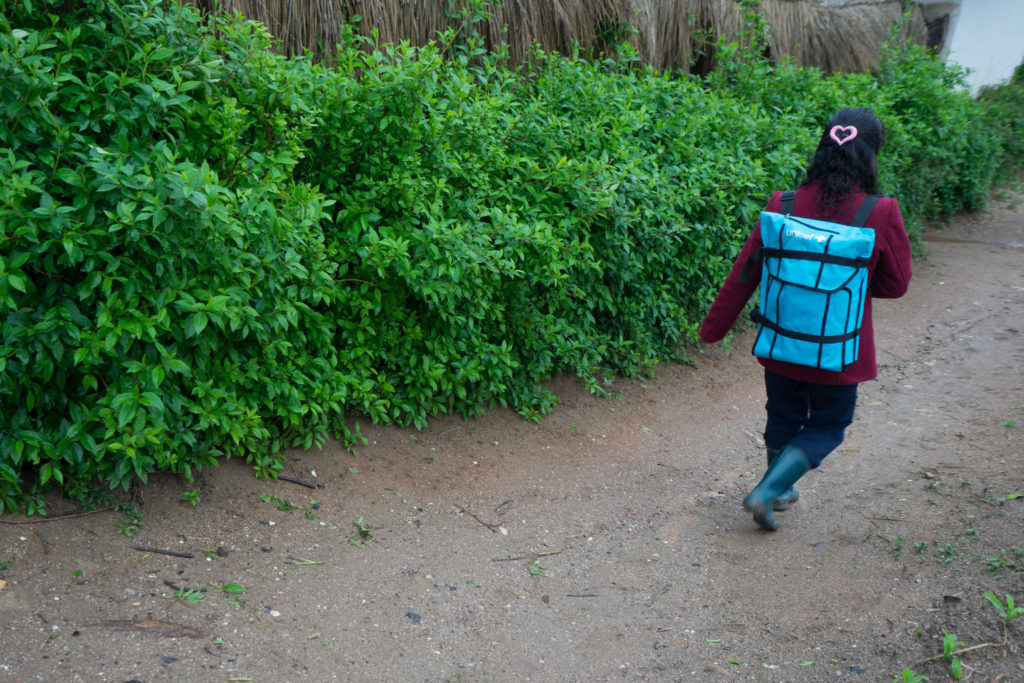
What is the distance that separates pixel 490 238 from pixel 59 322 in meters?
2.01

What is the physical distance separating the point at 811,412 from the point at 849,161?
1.12 m

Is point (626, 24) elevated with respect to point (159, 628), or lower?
elevated

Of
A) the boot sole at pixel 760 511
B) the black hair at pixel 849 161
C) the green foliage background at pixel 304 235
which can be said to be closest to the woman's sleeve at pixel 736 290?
the black hair at pixel 849 161

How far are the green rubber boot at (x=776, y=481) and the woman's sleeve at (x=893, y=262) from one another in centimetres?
80

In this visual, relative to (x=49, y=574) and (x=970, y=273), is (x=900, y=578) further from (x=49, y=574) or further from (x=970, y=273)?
(x=970, y=273)

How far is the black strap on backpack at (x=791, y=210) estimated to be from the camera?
10.7 feet

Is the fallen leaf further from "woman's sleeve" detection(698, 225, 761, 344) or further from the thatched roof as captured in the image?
the thatched roof

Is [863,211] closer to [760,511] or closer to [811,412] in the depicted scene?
[811,412]

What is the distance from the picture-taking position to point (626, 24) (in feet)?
23.2

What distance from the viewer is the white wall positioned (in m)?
14.0

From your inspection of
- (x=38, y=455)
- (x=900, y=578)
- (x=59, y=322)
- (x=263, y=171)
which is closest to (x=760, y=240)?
(x=900, y=578)

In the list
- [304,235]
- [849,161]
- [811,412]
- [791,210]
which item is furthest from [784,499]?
[304,235]

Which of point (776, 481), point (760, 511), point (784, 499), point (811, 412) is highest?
point (811, 412)

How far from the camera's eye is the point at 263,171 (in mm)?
3480
